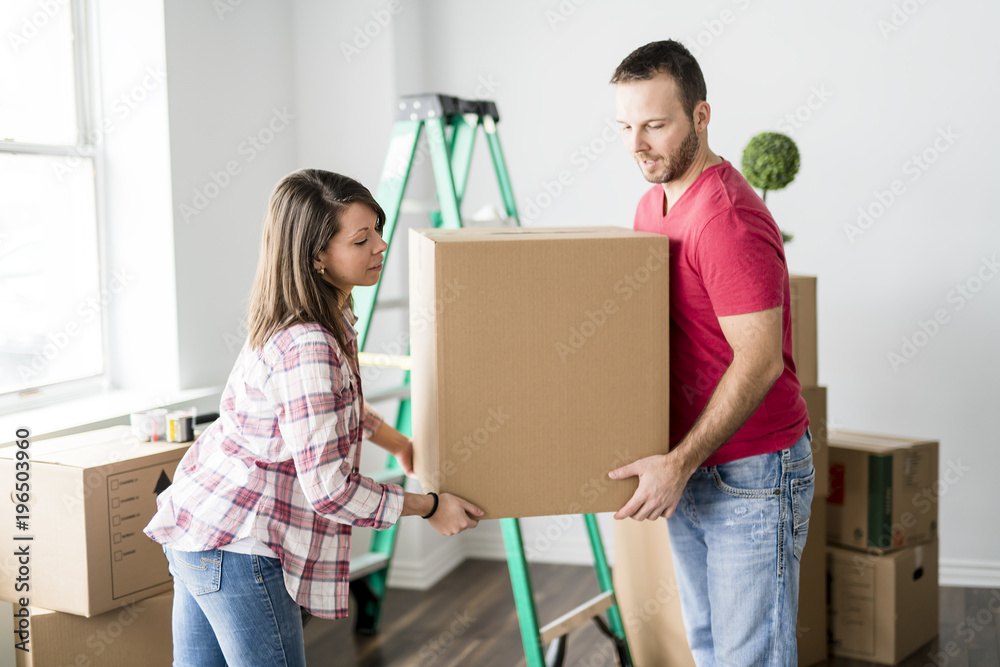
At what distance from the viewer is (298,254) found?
1280 mm

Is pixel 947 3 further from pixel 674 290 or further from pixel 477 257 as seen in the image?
pixel 477 257

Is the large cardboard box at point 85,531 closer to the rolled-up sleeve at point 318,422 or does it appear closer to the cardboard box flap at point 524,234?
the rolled-up sleeve at point 318,422

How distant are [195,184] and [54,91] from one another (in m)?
0.42

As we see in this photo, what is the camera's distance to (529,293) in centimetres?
123

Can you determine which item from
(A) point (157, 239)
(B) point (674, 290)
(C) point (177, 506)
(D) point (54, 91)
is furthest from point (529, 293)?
(D) point (54, 91)

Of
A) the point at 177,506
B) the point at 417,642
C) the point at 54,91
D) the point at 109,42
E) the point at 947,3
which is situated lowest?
the point at 417,642

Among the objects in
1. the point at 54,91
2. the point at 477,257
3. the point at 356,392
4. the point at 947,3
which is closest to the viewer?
the point at 477,257

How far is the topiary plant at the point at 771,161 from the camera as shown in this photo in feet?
7.73

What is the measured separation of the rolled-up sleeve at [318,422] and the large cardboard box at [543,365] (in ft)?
0.43

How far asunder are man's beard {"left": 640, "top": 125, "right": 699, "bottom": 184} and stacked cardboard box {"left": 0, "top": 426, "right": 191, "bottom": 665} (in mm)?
1158

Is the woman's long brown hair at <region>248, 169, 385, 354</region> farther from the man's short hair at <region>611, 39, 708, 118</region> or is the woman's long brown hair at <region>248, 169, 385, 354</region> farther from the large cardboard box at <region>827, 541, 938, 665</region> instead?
the large cardboard box at <region>827, 541, 938, 665</region>

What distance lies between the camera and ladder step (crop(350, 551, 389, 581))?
2.51 meters

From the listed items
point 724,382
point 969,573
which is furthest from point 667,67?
point 969,573

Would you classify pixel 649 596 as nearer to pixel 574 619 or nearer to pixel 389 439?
pixel 574 619
